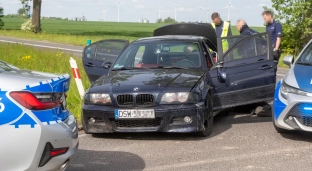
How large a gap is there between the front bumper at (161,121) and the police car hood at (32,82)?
2828mm

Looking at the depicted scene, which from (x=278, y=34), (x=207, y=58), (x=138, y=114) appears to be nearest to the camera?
(x=138, y=114)

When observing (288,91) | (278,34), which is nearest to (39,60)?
(278,34)

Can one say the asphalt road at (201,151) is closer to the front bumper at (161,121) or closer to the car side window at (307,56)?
the front bumper at (161,121)

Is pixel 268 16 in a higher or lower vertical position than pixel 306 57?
higher

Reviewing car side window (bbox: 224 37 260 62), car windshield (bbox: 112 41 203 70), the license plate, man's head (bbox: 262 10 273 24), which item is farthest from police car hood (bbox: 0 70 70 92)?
man's head (bbox: 262 10 273 24)

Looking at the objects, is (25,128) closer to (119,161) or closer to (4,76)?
(4,76)

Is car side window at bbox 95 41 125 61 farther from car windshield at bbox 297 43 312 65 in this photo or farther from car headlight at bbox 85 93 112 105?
car windshield at bbox 297 43 312 65

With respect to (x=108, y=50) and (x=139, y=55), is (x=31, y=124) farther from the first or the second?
(x=108, y=50)

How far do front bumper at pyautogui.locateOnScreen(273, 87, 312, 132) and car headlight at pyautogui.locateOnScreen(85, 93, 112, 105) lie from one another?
→ 230 cm

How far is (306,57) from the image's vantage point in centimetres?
956

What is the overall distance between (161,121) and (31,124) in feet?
11.5

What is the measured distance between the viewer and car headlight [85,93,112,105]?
8570 millimetres

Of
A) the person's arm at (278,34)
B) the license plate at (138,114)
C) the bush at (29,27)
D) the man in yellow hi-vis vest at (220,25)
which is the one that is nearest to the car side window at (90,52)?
the license plate at (138,114)

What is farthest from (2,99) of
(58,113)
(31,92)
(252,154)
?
(252,154)
